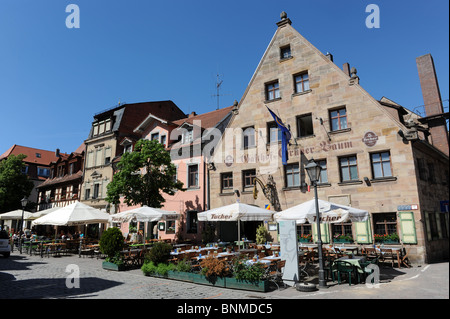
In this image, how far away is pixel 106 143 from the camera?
33250mm

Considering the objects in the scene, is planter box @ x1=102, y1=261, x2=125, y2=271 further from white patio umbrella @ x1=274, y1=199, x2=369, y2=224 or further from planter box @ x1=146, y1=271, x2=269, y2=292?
white patio umbrella @ x1=274, y1=199, x2=369, y2=224

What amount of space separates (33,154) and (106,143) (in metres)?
28.2

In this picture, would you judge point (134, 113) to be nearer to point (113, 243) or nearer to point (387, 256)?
point (113, 243)

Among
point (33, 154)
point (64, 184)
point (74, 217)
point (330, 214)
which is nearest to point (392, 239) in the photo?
point (330, 214)

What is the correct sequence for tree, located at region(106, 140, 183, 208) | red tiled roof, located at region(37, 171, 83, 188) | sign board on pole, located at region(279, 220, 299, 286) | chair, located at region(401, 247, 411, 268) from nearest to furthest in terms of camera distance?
sign board on pole, located at region(279, 220, 299, 286) → chair, located at region(401, 247, 411, 268) → tree, located at region(106, 140, 183, 208) → red tiled roof, located at region(37, 171, 83, 188)

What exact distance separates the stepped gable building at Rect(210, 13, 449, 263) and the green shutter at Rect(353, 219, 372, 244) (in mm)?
50

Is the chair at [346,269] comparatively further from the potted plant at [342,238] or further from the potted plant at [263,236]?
the potted plant at [263,236]

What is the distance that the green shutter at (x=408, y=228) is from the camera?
1452cm

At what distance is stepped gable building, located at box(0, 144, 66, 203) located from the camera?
4775 centimetres

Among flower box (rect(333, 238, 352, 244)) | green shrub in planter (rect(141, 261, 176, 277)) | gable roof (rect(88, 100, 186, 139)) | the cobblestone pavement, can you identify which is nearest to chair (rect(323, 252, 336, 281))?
the cobblestone pavement

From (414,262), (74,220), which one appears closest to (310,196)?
(414,262)

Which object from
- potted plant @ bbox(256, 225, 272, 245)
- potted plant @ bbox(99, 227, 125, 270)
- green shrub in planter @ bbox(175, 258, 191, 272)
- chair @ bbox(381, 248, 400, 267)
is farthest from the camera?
potted plant @ bbox(256, 225, 272, 245)

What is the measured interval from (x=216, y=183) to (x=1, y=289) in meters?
14.4

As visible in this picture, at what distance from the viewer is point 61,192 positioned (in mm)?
38250
